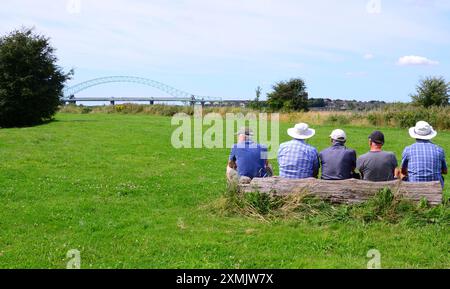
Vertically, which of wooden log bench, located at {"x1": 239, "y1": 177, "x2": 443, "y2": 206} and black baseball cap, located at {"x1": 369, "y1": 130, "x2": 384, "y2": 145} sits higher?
black baseball cap, located at {"x1": 369, "y1": 130, "x2": 384, "y2": 145}

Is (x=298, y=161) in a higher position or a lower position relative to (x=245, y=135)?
lower

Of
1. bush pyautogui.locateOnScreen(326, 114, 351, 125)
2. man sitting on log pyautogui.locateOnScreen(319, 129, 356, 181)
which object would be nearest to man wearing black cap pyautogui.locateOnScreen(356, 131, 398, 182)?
man sitting on log pyautogui.locateOnScreen(319, 129, 356, 181)

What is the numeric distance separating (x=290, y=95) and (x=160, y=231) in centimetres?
4380

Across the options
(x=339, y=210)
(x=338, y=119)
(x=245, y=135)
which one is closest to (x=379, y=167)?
(x=339, y=210)

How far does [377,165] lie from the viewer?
8.57 meters

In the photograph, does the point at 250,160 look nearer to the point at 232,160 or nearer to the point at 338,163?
the point at 232,160

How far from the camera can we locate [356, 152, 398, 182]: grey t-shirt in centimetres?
856

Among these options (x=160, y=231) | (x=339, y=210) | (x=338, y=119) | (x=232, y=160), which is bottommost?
(x=160, y=231)

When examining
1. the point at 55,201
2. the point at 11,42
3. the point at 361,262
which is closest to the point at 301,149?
the point at 361,262

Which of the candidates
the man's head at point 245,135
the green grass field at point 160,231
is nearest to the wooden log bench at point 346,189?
the green grass field at point 160,231

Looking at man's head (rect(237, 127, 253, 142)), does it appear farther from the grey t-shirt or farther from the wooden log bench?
the grey t-shirt

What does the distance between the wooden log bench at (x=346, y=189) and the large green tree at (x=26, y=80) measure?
27.1 m

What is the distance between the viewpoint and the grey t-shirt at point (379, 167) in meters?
8.56

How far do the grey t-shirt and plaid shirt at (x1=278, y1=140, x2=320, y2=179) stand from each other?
0.82 meters
